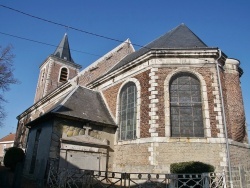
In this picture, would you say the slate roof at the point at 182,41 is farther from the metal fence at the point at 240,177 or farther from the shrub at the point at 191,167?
the metal fence at the point at 240,177

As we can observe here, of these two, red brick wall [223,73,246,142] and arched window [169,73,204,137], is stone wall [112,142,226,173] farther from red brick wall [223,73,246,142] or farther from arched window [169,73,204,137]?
red brick wall [223,73,246,142]

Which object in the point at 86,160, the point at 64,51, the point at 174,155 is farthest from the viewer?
the point at 64,51

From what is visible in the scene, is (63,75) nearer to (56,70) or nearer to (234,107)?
(56,70)

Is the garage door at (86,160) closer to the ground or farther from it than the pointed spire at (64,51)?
closer to the ground

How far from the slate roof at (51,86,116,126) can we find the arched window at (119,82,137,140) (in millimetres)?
625

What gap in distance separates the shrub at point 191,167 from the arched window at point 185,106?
1647 mm

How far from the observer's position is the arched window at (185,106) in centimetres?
1020

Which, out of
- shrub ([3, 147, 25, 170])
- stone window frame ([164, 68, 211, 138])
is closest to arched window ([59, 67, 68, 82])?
shrub ([3, 147, 25, 170])

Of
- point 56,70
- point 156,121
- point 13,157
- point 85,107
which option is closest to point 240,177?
point 156,121

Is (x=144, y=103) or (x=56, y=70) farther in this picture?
A: (x=56, y=70)

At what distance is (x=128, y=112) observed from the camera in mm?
12156

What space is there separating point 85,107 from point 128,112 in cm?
235

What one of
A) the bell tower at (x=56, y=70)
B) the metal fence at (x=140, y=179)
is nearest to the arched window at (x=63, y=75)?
the bell tower at (x=56, y=70)

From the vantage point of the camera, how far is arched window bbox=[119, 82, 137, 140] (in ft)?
38.0
